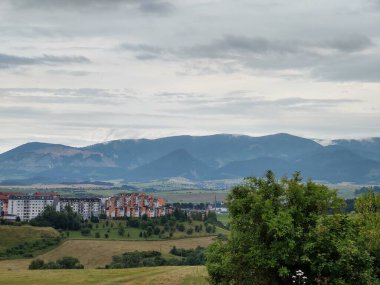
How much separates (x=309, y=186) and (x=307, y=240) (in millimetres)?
4993

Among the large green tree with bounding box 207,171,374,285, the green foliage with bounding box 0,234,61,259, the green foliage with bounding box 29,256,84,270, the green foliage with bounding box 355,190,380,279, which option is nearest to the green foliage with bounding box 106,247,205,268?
the green foliage with bounding box 29,256,84,270

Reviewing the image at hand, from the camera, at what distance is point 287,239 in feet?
144

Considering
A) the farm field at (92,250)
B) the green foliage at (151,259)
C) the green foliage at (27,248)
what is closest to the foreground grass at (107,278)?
the green foliage at (151,259)

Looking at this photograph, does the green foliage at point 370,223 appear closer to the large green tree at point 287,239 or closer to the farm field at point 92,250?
the large green tree at point 287,239

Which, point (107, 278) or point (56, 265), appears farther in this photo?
point (56, 265)

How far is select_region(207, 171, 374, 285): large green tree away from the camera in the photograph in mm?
44062

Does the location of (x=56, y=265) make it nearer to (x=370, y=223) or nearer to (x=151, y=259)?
(x=151, y=259)

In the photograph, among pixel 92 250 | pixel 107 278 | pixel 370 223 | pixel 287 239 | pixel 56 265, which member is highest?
pixel 370 223

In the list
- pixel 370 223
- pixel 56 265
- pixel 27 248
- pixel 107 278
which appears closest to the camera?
pixel 370 223

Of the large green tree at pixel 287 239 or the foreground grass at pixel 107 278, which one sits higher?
the large green tree at pixel 287 239

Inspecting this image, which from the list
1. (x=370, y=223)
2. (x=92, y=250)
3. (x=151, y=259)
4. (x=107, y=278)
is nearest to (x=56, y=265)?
(x=151, y=259)

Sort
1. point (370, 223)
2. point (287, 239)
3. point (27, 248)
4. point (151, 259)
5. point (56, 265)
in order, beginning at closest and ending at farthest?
1. point (287, 239)
2. point (370, 223)
3. point (56, 265)
4. point (151, 259)
5. point (27, 248)

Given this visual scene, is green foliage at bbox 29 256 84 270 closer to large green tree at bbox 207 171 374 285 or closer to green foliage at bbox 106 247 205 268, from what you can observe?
green foliage at bbox 106 247 205 268

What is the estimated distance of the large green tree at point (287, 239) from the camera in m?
44.1
